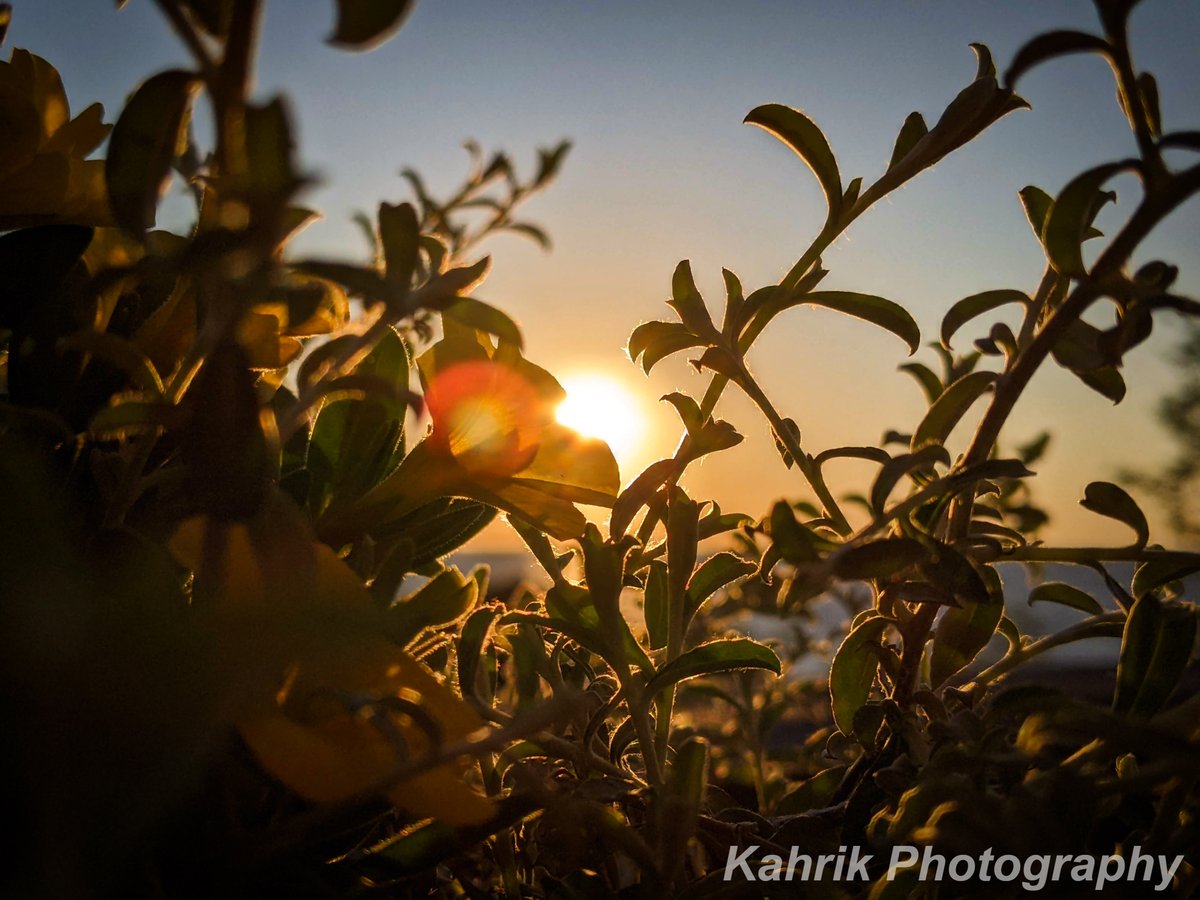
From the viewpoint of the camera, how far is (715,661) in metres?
0.46

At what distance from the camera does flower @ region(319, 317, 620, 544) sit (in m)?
0.45

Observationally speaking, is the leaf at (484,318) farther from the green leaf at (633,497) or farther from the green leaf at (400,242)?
the green leaf at (633,497)

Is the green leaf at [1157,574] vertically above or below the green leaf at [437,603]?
above

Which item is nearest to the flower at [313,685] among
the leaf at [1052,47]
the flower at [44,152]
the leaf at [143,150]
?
the leaf at [143,150]

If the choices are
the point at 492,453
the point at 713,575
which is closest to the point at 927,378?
the point at 713,575

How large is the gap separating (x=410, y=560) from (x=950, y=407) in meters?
0.29

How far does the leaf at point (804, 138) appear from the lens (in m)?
0.52

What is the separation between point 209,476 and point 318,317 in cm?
11

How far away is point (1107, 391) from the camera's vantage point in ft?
1.55

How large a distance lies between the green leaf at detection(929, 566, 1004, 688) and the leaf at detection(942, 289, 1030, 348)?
0.14 metres

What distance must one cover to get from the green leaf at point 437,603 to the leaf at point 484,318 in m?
0.10

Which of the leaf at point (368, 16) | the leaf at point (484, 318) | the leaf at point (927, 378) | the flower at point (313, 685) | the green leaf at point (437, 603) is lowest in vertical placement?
the flower at point (313, 685)

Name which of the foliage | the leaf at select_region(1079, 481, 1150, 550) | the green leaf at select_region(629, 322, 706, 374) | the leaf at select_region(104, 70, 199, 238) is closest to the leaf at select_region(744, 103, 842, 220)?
the foliage

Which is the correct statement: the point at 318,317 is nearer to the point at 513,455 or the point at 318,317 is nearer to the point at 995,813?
the point at 513,455
